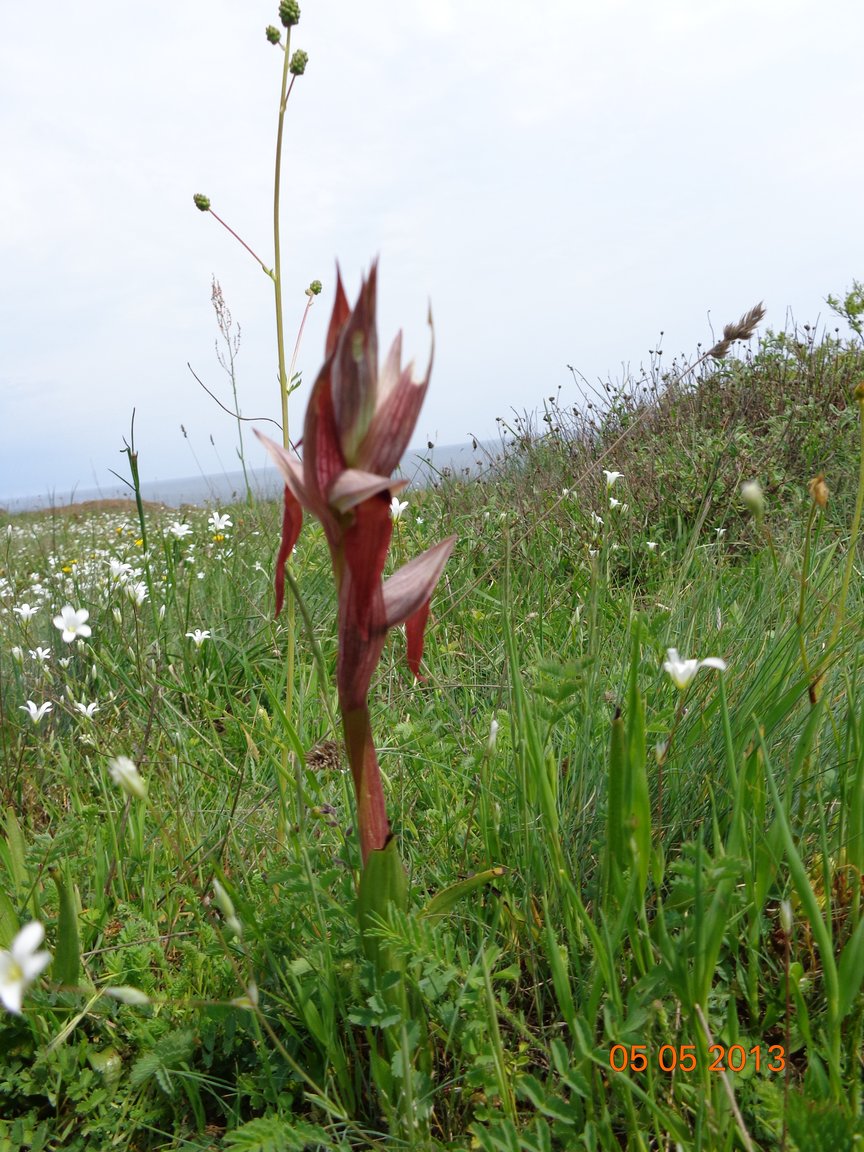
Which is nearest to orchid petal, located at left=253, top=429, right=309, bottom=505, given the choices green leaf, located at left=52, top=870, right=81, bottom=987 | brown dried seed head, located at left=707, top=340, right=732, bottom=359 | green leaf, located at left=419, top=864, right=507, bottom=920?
green leaf, located at left=419, top=864, right=507, bottom=920

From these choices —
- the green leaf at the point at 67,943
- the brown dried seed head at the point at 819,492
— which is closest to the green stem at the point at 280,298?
the green leaf at the point at 67,943

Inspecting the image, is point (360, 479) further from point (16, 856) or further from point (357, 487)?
point (16, 856)

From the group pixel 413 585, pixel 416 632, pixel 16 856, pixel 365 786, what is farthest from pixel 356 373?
pixel 16 856

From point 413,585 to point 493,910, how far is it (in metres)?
0.75

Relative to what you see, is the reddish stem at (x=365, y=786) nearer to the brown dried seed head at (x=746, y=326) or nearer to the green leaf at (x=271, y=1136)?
→ the green leaf at (x=271, y=1136)

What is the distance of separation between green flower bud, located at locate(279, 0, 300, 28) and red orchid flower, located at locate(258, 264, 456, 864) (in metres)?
1.08

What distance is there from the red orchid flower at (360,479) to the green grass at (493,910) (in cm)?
33

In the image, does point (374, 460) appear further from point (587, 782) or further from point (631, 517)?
point (631, 517)

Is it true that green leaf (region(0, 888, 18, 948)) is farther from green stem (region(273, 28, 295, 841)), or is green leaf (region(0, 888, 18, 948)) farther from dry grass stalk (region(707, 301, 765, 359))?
dry grass stalk (region(707, 301, 765, 359))

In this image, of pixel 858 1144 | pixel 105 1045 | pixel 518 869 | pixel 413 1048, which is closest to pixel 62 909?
pixel 105 1045

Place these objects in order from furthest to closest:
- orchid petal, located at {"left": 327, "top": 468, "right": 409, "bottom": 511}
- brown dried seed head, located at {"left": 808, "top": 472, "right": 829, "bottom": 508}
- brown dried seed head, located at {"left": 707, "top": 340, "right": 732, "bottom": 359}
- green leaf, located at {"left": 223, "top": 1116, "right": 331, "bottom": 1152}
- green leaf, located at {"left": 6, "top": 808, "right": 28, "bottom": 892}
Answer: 1. brown dried seed head, located at {"left": 707, "top": 340, "right": 732, "bottom": 359}
2. green leaf, located at {"left": 6, "top": 808, "right": 28, "bottom": 892}
3. brown dried seed head, located at {"left": 808, "top": 472, "right": 829, "bottom": 508}
4. green leaf, located at {"left": 223, "top": 1116, "right": 331, "bottom": 1152}
5. orchid petal, located at {"left": 327, "top": 468, "right": 409, "bottom": 511}

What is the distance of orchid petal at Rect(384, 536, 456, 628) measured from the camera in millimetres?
937
